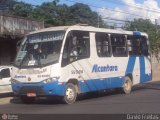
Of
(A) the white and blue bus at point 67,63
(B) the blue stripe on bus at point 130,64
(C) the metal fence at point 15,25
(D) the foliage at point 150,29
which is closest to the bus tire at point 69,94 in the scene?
(A) the white and blue bus at point 67,63

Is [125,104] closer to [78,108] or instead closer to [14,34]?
[78,108]

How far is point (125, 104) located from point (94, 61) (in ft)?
9.85

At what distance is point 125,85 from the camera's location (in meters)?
23.1

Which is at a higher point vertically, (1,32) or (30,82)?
(1,32)

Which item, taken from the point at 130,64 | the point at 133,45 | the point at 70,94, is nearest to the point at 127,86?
the point at 130,64

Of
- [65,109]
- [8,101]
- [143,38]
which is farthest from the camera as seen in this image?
[143,38]

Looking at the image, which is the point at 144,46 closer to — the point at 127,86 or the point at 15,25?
the point at 127,86

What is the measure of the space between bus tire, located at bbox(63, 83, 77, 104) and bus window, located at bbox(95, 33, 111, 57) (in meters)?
2.40

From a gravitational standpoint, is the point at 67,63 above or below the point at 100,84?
above

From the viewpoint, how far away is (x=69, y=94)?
19.0 m

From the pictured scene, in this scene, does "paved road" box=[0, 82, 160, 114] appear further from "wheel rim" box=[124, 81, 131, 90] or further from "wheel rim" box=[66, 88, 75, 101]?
"wheel rim" box=[124, 81, 131, 90]

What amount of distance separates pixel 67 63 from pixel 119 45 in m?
4.58

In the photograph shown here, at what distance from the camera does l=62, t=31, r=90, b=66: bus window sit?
1880 centimetres

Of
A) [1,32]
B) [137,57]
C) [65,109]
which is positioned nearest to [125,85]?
[137,57]
